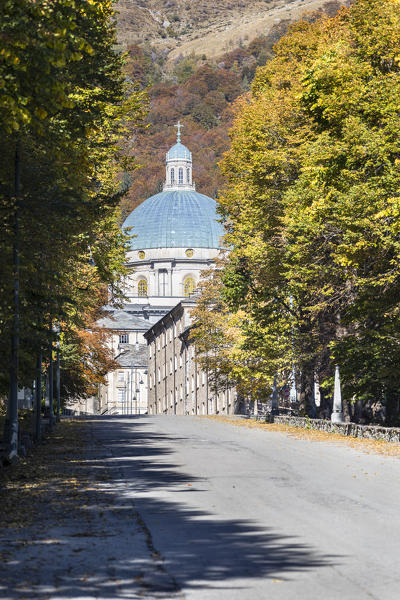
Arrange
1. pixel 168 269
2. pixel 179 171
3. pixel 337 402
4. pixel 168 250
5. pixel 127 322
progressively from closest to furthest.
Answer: pixel 337 402 < pixel 127 322 < pixel 168 250 < pixel 168 269 < pixel 179 171

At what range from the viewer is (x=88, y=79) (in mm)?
22125

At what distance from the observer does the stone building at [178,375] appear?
3014 inches

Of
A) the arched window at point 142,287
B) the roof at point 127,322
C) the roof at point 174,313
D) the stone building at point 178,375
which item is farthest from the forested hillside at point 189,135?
the stone building at point 178,375

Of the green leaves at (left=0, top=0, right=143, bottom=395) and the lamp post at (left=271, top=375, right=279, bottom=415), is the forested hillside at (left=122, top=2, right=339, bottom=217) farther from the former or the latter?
the green leaves at (left=0, top=0, right=143, bottom=395)

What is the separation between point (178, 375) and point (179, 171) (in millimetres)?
67093

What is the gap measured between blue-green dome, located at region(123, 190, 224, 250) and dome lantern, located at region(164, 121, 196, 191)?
3683 mm

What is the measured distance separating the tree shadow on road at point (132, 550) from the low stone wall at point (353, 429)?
12.6m

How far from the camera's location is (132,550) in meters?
9.12

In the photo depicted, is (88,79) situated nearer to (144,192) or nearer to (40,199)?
(40,199)

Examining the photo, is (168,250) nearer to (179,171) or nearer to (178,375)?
(179,171)

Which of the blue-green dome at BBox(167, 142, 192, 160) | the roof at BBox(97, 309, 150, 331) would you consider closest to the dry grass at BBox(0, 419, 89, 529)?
the roof at BBox(97, 309, 150, 331)

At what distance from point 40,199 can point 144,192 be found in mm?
153746

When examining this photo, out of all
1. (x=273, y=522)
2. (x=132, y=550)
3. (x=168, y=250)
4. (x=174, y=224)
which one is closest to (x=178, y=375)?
(x=168, y=250)

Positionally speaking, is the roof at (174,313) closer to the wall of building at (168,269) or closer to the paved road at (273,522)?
the wall of building at (168,269)
